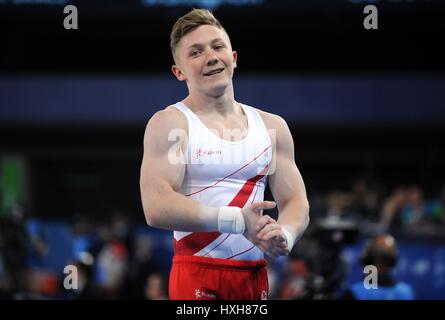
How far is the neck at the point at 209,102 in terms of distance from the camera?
12.1 ft

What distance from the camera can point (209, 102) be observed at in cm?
370

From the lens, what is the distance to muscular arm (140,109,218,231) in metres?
3.35

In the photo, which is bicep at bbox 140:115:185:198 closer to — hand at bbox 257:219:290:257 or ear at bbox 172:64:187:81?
ear at bbox 172:64:187:81

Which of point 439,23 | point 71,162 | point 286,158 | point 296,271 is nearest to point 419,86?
point 439,23

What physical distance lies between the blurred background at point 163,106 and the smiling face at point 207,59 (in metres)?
3.24

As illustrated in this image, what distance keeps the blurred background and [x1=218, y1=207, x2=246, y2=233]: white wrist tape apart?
336 centimetres

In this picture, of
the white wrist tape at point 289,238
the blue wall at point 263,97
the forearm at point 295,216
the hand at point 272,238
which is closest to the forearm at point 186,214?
the hand at point 272,238

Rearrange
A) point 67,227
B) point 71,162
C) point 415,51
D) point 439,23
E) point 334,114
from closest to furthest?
point 439,23 < point 67,227 < point 415,51 < point 334,114 < point 71,162

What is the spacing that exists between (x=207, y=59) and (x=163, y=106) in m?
8.49

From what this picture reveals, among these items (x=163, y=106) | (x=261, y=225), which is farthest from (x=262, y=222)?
(x=163, y=106)

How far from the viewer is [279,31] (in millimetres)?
11156

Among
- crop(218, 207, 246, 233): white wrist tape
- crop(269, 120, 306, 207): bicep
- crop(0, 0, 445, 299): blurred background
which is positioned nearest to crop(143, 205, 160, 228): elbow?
crop(218, 207, 246, 233): white wrist tape
